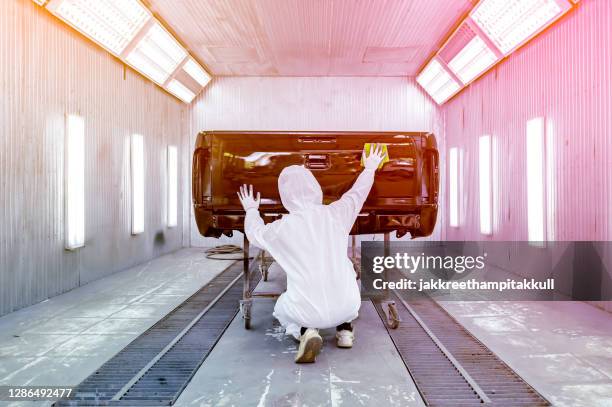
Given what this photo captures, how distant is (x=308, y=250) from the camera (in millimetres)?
2787

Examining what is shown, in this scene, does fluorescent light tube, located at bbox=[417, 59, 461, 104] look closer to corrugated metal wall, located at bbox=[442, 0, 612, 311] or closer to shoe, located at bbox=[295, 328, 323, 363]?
corrugated metal wall, located at bbox=[442, 0, 612, 311]

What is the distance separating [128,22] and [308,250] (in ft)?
15.5

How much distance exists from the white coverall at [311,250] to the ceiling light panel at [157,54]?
4.60 metres

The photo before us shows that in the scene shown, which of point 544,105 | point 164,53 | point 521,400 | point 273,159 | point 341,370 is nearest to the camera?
point 521,400

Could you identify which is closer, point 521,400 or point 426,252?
point 521,400

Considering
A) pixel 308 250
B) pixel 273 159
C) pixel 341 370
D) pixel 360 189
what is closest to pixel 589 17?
pixel 360 189

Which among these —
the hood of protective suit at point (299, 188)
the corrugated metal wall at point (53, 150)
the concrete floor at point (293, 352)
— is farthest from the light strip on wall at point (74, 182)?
the hood of protective suit at point (299, 188)

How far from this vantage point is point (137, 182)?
6637mm

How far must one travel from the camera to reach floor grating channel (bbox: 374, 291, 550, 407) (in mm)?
2256

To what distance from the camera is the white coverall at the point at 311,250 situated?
2.77 meters

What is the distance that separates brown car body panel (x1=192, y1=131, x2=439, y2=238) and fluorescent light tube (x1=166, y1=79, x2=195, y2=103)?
497 cm

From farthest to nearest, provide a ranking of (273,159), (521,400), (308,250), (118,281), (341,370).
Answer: (118,281), (273,159), (308,250), (341,370), (521,400)

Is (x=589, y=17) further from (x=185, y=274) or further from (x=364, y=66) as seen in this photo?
(x=185, y=274)

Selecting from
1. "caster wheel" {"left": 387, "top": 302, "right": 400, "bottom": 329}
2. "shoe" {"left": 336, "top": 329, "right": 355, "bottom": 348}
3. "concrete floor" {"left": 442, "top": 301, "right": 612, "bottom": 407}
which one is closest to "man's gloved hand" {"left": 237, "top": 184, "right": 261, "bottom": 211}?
"shoe" {"left": 336, "top": 329, "right": 355, "bottom": 348}
